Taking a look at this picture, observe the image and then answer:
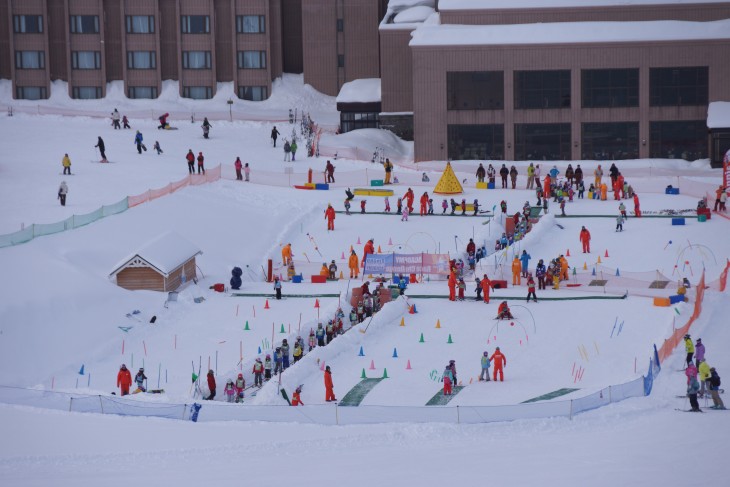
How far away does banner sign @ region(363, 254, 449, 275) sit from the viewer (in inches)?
1991

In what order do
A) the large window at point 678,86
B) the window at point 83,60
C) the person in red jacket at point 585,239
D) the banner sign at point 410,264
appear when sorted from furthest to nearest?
the window at point 83,60, the large window at point 678,86, the person in red jacket at point 585,239, the banner sign at point 410,264

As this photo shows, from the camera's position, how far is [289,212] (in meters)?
60.7

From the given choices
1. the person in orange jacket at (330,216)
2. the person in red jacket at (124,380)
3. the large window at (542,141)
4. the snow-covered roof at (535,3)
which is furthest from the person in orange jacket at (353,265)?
the snow-covered roof at (535,3)

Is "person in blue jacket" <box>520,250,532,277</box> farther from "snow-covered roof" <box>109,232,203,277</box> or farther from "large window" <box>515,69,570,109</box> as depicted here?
"large window" <box>515,69,570,109</box>

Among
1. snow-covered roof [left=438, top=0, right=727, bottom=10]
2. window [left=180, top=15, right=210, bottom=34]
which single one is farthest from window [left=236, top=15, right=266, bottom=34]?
snow-covered roof [left=438, top=0, right=727, bottom=10]

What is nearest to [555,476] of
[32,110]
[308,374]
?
[308,374]

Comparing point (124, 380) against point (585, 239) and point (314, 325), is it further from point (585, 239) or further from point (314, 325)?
point (585, 239)

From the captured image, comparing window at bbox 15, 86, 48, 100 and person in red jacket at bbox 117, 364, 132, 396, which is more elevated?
window at bbox 15, 86, 48, 100

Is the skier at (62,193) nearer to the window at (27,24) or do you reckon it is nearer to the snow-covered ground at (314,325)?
the snow-covered ground at (314,325)

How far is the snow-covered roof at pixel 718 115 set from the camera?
71125mm

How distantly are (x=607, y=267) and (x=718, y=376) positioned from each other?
16.6m

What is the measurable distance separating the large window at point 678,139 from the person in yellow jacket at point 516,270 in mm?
26223

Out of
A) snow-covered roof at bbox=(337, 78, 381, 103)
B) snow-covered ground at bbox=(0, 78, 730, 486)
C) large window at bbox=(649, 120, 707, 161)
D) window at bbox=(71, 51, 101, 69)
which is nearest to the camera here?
snow-covered ground at bbox=(0, 78, 730, 486)

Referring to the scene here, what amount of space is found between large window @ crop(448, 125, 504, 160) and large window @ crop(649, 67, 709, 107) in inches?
303
